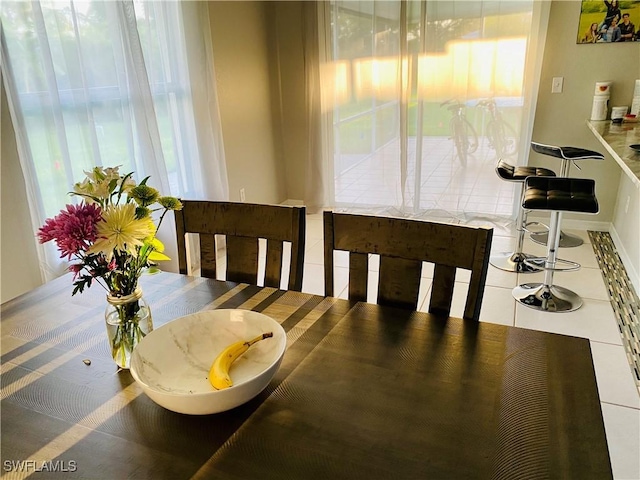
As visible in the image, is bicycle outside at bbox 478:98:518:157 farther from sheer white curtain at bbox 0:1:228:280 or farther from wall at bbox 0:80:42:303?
wall at bbox 0:80:42:303

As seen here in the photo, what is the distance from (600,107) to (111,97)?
342 centimetres

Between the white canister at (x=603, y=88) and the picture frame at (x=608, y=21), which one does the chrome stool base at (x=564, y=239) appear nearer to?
the white canister at (x=603, y=88)

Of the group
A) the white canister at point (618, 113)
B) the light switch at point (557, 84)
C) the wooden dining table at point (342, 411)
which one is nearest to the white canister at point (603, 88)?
the white canister at point (618, 113)

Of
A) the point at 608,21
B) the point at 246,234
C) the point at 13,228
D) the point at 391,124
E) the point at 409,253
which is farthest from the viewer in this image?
the point at 391,124

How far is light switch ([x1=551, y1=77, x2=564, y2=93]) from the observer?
12.3 feet

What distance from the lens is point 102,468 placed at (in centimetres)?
84

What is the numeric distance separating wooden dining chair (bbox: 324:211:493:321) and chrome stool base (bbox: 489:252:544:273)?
7.15 feet

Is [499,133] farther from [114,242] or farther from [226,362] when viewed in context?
[114,242]

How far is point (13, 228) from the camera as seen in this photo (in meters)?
2.30

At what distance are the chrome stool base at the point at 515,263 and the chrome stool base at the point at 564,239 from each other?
1.15 feet

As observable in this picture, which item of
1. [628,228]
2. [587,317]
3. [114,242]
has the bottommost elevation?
[587,317]

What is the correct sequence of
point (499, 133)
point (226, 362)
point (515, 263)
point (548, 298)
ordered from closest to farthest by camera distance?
point (226, 362)
point (548, 298)
point (515, 263)
point (499, 133)

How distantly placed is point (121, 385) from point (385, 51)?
377 cm

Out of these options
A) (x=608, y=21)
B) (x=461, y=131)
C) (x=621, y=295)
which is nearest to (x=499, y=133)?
(x=461, y=131)
